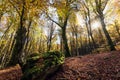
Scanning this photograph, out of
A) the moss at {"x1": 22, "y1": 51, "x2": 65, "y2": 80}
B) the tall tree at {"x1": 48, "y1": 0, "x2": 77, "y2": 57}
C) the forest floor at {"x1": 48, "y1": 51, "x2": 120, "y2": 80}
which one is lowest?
the forest floor at {"x1": 48, "y1": 51, "x2": 120, "y2": 80}

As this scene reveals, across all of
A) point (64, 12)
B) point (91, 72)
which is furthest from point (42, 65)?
point (64, 12)

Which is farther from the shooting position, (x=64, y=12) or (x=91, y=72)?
(x=64, y=12)

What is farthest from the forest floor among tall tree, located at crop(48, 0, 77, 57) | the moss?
tall tree, located at crop(48, 0, 77, 57)

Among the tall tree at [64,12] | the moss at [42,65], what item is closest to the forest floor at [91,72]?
the moss at [42,65]

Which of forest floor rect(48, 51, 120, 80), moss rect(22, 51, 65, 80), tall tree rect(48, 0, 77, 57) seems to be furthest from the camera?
tall tree rect(48, 0, 77, 57)

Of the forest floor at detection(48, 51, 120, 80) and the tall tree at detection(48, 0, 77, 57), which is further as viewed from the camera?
the tall tree at detection(48, 0, 77, 57)

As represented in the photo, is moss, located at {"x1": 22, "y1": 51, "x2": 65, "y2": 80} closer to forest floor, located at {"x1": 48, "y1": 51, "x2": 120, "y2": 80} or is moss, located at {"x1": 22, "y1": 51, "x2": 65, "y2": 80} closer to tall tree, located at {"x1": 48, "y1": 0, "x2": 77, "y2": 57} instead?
forest floor, located at {"x1": 48, "y1": 51, "x2": 120, "y2": 80}

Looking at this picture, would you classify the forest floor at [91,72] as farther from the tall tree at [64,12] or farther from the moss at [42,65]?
the tall tree at [64,12]

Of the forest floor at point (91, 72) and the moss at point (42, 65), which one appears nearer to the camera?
the forest floor at point (91, 72)

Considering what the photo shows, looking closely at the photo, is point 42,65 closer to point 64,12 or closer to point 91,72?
point 91,72

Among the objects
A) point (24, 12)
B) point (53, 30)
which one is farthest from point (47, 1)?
point (53, 30)

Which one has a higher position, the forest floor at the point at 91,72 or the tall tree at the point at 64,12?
the tall tree at the point at 64,12

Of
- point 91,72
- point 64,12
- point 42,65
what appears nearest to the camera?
point 91,72

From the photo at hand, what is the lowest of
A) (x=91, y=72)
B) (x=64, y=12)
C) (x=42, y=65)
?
(x=91, y=72)
